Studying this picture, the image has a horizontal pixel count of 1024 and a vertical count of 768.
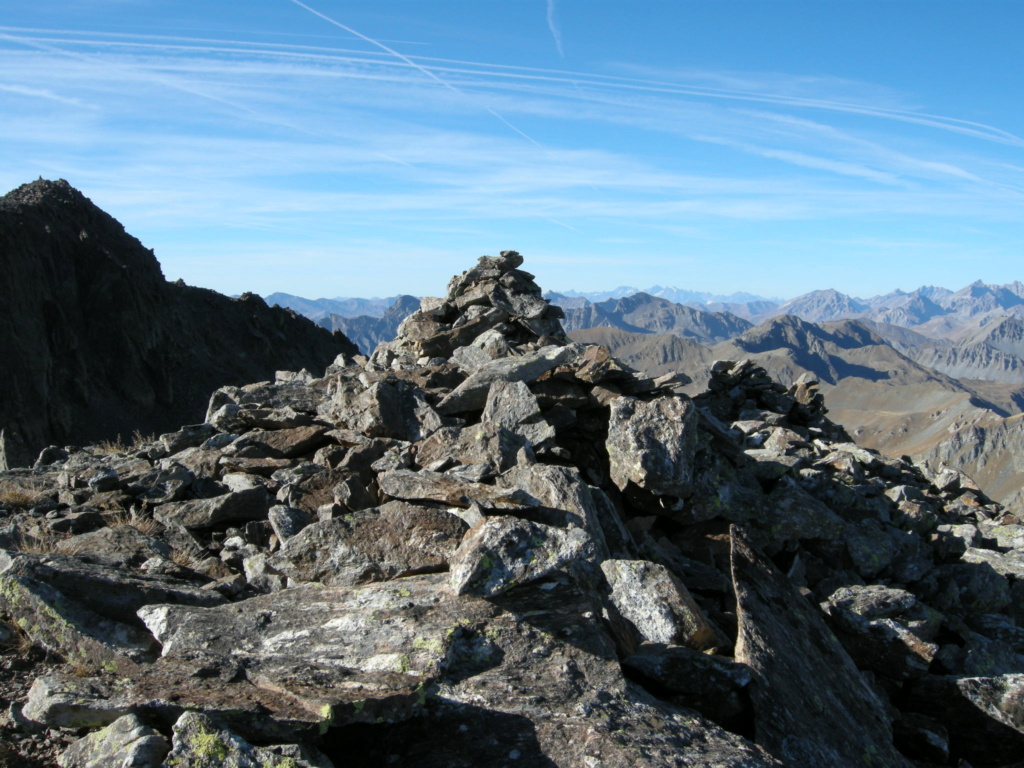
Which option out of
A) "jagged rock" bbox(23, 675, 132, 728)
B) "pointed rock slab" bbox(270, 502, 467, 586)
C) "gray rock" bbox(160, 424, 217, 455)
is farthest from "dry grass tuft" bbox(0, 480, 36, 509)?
"jagged rock" bbox(23, 675, 132, 728)

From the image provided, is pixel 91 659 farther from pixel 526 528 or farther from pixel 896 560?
pixel 896 560

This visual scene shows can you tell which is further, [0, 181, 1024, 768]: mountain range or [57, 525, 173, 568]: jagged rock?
[57, 525, 173, 568]: jagged rock

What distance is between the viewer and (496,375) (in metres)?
14.6

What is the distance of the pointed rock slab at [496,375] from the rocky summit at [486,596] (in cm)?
7

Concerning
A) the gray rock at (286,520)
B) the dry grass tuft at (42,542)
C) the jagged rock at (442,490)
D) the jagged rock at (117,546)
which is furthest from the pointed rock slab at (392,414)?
the dry grass tuft at (42,542)

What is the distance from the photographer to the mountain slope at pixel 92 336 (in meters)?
87.1

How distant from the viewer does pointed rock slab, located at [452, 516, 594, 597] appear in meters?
7.39

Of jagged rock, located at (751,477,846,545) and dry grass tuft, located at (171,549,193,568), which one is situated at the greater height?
jagged rock, located at (751,477,846,545)

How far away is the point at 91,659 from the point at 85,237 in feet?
392

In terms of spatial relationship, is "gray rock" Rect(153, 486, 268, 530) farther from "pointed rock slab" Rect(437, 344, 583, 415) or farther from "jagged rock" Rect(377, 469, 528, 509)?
"pointed rock slab" Rect(437, 344, 583, 415)

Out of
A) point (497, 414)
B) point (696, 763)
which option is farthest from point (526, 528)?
point (497, 414)

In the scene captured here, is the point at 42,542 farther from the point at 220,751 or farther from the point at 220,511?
the point at 220,751

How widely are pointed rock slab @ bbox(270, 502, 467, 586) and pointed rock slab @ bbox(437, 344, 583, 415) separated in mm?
5055

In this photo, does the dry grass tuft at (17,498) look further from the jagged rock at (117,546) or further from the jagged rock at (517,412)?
the jagged rock at (517,412)
